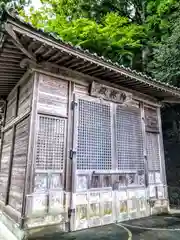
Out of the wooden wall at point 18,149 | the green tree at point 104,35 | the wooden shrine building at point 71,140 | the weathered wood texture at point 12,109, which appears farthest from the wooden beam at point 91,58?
the green tree at point 104,35

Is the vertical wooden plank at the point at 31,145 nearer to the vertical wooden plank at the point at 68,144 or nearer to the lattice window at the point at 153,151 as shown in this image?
the vertical wooden plank at the point at 68,144

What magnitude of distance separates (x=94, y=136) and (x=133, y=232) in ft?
7.94

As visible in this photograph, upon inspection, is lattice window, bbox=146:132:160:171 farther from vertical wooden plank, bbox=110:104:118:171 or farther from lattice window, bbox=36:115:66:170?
lattice window, bbox=36:115:66:170

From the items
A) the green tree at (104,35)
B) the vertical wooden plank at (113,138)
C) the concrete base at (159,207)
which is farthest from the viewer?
the green tree at (104,35)

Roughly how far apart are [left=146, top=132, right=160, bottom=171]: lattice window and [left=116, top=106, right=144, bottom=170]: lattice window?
0.44 meters

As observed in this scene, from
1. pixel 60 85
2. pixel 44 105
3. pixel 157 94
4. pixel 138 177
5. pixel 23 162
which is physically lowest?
pixel 138 177

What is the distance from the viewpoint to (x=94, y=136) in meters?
5.05

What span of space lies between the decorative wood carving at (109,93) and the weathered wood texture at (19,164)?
2.06m

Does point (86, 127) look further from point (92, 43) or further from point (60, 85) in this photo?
point (92, 43)

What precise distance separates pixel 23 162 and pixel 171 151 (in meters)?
8.66

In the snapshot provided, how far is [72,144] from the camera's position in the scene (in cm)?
461

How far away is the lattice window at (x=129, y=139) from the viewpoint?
547 centimetres

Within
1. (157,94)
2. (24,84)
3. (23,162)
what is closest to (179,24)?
(157,94)

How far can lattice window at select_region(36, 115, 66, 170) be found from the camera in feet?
13.7
